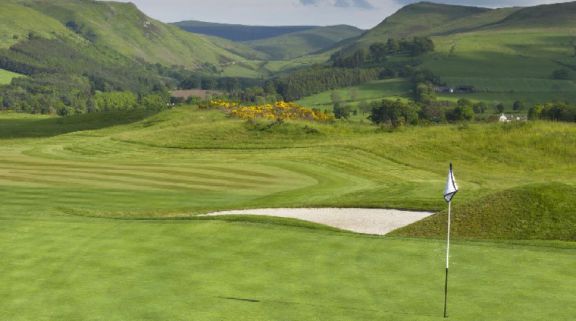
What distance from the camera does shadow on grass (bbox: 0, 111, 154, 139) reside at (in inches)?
5064

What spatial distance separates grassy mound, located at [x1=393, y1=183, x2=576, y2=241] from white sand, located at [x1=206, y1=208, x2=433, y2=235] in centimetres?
420

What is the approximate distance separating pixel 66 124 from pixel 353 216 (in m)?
119

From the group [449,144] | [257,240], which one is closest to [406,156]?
[449,144]

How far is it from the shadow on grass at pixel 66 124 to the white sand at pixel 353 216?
314 feet

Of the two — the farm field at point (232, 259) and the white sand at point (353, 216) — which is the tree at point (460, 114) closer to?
the farm field at point (232, 259)

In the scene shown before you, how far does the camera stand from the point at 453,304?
17.7 m

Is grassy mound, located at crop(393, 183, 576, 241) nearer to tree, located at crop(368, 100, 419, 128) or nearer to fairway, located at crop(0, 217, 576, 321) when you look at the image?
fairway, located at crop(0, 217, 576, 321)

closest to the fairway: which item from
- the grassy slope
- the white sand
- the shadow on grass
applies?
the white sand

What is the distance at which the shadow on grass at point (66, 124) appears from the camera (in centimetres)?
12862

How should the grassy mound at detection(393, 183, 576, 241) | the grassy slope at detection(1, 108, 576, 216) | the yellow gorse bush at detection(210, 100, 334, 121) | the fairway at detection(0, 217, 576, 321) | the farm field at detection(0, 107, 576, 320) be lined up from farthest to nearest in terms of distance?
the yellow gorse bush at detection(210, 100, 334, 121) < the grassy slope at detection(1, 108, 576, 216) < the grassy mound at detection(393, 183, 576, 241) < the farm field at detection(0, 107, 576, 320) < the fairway at detection(0, 217, 576, 321)

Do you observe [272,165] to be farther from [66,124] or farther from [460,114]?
[460,114]

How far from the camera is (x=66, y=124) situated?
474 ft

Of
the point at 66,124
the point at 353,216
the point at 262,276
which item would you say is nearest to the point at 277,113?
the point at 66,124

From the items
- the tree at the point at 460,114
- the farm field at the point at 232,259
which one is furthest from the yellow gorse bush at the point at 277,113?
the tree at the point at 460,114
